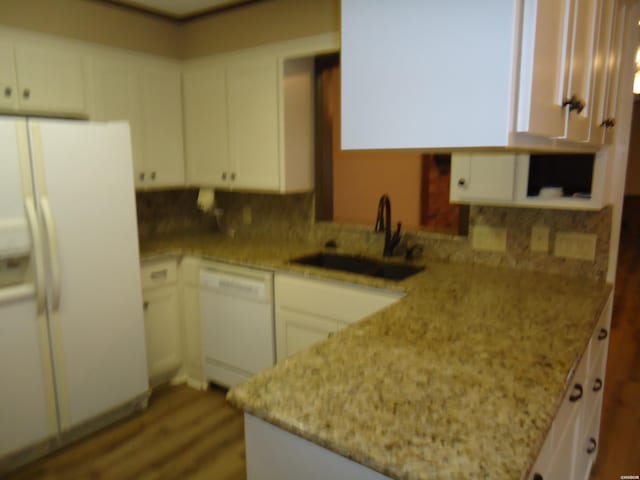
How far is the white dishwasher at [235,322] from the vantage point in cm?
257

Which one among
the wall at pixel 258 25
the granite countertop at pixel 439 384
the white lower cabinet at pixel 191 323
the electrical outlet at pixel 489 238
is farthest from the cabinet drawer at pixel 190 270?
the electrical outlet at pixel 489 238

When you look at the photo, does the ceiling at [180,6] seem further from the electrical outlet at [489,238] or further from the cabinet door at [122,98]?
the electrical outlet at [489,238]

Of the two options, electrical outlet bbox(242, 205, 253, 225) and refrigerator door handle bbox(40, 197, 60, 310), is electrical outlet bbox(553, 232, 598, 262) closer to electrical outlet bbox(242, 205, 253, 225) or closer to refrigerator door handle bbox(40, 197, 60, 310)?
electrical outlet bbox(242, 205, 253, 225)

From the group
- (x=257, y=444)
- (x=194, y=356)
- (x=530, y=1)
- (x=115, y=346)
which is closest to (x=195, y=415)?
(x=194, y=356)

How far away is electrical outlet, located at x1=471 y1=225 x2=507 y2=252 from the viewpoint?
2.32 m

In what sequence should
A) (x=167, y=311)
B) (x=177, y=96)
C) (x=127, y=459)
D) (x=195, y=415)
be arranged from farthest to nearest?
(x=177, y=96) → (x=167, y=311) → (x=195, y=415) → (x=127, y=459)

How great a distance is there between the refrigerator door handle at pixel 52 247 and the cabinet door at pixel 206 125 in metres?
1.14

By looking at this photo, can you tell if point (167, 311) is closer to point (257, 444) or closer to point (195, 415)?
point (195, 415)

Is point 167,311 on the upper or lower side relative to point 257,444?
lower

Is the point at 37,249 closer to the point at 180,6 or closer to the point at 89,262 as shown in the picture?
the point at 89,262

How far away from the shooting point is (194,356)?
2.97 metres

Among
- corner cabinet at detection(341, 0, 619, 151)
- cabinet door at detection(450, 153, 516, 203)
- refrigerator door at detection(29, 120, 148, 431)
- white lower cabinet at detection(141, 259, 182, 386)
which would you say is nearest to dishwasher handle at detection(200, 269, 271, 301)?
white lower cabinet at detection(141, 259, 182, 386)

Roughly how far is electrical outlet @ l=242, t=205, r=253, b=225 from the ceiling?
4.30 feet

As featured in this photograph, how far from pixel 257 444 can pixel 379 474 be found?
0.33 m
